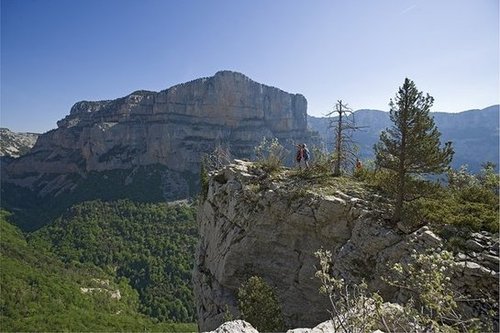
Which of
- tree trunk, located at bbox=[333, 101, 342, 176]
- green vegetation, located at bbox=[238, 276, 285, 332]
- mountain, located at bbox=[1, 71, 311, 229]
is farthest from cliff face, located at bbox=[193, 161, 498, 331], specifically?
mountain, located at bbox=[1, 71, 311, 229]

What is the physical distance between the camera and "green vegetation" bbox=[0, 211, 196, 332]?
194ft

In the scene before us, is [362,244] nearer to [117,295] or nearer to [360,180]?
[360,180]

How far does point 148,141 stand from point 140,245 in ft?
233

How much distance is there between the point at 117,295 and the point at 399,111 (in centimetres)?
8250

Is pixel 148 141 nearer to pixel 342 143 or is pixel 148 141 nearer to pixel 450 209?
pixel 342 143

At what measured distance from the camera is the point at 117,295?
256 ft

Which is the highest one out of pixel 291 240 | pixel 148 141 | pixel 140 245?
pixel 148 141

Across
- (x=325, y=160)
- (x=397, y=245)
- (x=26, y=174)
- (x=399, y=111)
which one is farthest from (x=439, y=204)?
(x=26, y=174)

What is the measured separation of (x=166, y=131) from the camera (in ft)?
521

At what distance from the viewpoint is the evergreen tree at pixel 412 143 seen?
1223 centimetres

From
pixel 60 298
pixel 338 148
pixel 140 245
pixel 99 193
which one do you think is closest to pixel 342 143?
pixel 338 148

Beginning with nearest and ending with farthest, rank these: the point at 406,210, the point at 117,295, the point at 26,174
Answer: the point at 406,210
the point at 117,295
the point at 26,174

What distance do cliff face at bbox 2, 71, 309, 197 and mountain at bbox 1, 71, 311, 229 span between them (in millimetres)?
495

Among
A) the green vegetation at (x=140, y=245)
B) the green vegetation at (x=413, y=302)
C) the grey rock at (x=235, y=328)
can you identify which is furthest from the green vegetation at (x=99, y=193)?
the green vegetation at (x=413, y=302)
